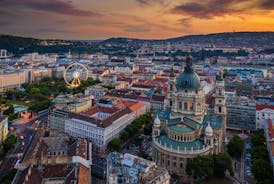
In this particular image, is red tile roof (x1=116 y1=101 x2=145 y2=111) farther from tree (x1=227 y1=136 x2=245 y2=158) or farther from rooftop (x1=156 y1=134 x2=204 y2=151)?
tree (x1=227 y1=136 x2=245 y2=158)

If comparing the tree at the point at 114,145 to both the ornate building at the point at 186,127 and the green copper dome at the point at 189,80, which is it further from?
the green copper dome at the point at 189,80

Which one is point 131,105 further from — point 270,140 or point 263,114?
point 270,140

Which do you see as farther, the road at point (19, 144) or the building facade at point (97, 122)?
the building facade at point (97, 122)

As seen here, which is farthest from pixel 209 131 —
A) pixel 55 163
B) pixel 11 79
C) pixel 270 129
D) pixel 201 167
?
pixel 11 79

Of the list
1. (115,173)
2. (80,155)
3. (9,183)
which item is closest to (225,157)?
(115,173)

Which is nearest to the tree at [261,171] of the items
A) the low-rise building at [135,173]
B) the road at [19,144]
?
the low-rise building at [135,173]

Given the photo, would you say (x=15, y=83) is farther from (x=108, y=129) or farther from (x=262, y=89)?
(x=262, y=89)

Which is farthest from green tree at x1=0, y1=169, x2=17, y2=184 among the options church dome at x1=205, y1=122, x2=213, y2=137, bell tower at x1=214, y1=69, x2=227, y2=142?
bell tower at x1=214, y1=69, x2=227, y2=142
